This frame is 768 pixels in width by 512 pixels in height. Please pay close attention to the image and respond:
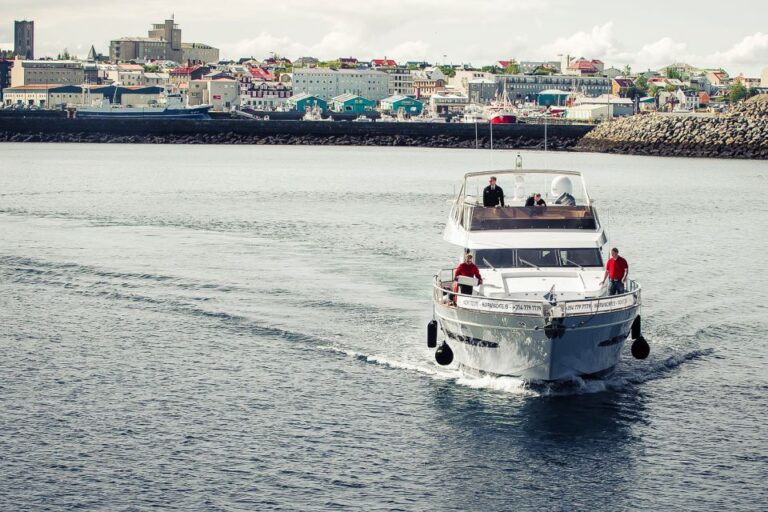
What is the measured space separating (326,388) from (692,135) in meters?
114

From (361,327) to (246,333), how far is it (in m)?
3.13

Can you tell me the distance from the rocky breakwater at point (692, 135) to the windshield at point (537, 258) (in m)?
105

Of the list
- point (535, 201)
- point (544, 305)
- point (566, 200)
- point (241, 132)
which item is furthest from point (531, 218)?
point (241, 132)

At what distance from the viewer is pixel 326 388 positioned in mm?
26281

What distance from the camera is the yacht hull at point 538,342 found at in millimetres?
24719

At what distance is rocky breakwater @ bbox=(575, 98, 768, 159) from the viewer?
129m

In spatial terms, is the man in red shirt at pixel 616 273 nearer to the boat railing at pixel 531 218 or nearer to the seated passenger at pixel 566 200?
the boat railing at pixel 531 218

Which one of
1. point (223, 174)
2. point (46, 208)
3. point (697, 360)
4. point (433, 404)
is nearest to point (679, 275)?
point (697, 360)

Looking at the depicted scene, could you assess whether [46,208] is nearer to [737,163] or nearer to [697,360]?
[697,360]

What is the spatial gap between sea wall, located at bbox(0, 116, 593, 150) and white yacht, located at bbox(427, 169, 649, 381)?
124 meters

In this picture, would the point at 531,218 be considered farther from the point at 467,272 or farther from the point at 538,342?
the point at 538,342

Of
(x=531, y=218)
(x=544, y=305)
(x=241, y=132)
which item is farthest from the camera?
(x=241, y=132)

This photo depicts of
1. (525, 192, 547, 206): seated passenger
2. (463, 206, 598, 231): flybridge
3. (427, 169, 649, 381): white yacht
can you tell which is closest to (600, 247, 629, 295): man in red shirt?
(427, 169, 649, 381): white yacht

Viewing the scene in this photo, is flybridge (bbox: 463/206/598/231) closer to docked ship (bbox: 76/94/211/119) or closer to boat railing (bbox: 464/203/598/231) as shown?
boat railing (bbox: 464/203/598/231)
